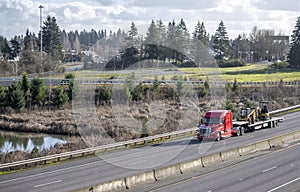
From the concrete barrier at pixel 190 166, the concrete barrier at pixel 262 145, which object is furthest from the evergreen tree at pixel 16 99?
the concrete barrier at pixel 190 166

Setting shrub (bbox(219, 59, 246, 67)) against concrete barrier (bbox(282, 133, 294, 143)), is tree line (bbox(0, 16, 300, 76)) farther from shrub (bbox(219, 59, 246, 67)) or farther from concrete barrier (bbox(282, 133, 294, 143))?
concrete barrier (bbox(282, 133, 294, 143))

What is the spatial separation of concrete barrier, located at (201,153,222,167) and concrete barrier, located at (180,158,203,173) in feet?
1.32

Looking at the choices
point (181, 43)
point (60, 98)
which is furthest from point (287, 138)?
point (60, 98)

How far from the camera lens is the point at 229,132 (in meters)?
40.5

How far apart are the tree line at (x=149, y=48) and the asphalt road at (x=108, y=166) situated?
7.37m

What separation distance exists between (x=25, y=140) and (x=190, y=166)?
2716 centimetres

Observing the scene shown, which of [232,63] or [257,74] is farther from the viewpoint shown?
[232,63]

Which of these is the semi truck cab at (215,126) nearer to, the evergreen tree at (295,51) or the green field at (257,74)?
the green field at (257,74)

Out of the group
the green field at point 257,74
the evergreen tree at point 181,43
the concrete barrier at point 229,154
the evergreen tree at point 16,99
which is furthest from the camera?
the green field at point 257,74

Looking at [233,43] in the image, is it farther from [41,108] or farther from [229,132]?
[229,132]

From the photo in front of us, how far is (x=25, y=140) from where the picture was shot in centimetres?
4944

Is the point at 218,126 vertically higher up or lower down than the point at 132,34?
lower down

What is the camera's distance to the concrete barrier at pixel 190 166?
85.2 feet

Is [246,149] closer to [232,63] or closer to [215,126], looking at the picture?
[215,126]
